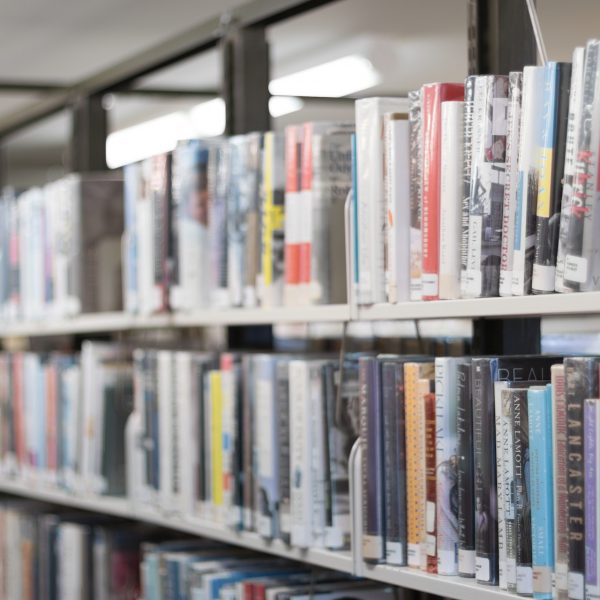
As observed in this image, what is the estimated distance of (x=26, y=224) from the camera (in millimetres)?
3096

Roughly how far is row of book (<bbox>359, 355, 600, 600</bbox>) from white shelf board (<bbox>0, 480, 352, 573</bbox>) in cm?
14

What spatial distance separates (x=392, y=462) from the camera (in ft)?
5.80

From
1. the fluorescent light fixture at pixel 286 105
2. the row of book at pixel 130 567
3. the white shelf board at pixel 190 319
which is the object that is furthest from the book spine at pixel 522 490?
the fluorescent light fixture at pixel 286 105

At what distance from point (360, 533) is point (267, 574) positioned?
428mm

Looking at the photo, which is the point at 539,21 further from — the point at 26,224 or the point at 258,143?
the point at 26,224

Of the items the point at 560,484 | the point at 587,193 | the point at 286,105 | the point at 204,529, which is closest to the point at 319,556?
the point at 204,529

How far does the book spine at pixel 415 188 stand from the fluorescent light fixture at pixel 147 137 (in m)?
4.01

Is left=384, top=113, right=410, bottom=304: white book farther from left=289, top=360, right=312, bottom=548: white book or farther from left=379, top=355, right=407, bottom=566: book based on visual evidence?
left=289, top=360, right=312, bottom=548: white book

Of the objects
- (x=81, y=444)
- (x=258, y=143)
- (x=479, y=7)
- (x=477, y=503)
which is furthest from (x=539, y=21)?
(x=81, y=444)

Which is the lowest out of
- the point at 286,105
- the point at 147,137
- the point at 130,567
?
the point at 130,567

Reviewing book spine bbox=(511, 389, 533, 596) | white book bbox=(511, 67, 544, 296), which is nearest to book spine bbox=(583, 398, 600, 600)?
book spine bbox=(511, 389, 533, 596)

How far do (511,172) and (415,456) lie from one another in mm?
465

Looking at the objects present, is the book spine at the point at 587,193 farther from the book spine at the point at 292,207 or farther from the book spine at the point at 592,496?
the book spine at the point at 292,207

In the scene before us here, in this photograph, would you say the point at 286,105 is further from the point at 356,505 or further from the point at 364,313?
the point at 356,505
